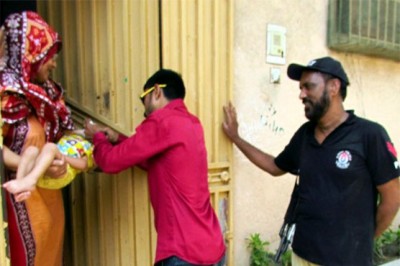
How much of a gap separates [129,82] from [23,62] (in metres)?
0.73

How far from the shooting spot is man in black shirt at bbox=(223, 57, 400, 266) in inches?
80.7

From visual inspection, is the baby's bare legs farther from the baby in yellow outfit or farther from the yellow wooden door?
the yellow wooden door

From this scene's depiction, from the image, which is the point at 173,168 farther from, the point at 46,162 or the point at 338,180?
the point at 338,180

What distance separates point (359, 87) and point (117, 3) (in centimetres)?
279

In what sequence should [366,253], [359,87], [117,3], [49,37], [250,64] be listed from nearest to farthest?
[49,37] → [366,253] → [117,3] → [250,64] → [359,87]

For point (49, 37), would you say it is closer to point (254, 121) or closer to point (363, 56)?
point (254, 121)

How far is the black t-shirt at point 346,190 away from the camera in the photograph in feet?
6.68

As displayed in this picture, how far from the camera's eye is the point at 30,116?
1.97 metres

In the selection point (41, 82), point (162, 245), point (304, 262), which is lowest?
point (304, 262)

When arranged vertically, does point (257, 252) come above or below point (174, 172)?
below

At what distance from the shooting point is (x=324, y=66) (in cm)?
219

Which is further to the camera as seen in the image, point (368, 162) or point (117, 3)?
point (117, 3)

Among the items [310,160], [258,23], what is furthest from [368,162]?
[258,23]

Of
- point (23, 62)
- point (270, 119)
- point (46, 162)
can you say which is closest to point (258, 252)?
point (270, 119)
